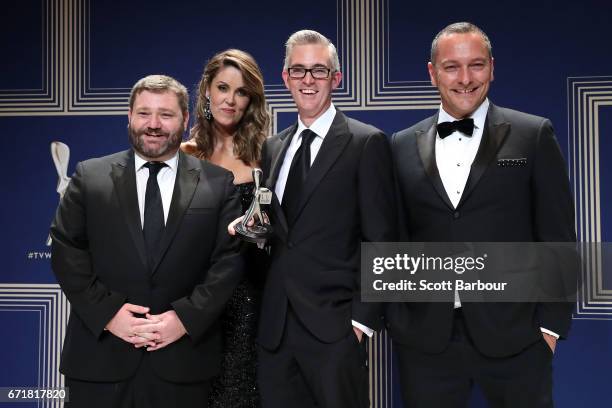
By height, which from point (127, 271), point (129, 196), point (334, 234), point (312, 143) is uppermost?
point (312, 143)

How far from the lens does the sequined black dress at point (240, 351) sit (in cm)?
305

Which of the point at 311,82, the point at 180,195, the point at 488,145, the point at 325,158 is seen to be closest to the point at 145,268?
the point at 180,195

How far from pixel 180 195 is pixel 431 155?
991 mm

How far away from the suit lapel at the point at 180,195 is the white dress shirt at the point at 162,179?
0.02 m

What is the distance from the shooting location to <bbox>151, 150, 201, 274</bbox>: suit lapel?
8.81 ft

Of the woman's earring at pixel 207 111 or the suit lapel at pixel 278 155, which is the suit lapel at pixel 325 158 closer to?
the suit lapel at pixel 278 155

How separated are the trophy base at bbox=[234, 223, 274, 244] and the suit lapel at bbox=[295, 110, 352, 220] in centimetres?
16

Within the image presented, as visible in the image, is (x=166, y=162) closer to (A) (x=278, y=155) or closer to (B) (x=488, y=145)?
(A) (x=278, y=155)

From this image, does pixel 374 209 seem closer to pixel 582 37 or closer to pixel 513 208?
pixel 513 208

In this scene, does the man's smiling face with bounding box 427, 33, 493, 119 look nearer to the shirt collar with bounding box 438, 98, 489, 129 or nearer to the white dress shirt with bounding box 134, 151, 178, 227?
the shirt collar with bounding box 438, 98, 489, 129

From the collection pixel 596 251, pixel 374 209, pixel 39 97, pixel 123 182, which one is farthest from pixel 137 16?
pixel 596 251

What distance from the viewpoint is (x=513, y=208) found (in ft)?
8.33

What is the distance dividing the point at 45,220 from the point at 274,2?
190cm

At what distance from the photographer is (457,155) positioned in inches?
104
